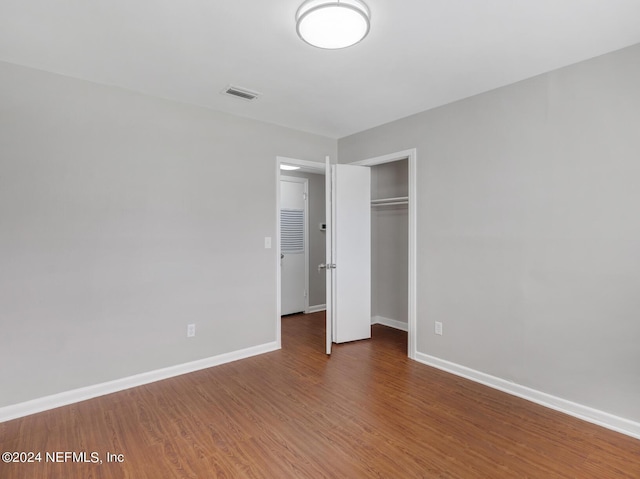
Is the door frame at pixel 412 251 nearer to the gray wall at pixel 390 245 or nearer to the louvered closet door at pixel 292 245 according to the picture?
the gray wall at pixel 390 245

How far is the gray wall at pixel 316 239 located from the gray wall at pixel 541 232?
2.47m

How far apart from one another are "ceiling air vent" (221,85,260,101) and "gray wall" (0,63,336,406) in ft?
1.61

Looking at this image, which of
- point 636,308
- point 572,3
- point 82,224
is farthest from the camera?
point 82,224

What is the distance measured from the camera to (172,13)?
6.31 feet

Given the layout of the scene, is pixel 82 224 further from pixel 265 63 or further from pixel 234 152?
pixel 265 63

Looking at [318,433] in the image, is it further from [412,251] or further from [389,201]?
[389,201]


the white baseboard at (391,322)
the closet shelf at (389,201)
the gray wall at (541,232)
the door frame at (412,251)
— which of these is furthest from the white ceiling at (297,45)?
the white baseboard at (391,322)

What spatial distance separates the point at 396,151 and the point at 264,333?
251cm

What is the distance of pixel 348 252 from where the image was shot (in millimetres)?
4055

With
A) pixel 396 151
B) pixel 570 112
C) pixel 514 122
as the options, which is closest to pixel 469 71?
pixel 514 122

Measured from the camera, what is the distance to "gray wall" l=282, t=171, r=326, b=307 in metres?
5.76

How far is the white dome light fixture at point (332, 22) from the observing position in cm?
180

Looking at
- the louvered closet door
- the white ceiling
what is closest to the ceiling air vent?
the white ceiling

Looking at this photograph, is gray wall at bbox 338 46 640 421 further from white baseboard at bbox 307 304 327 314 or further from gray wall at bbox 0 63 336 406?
white baseboard at bbox 307 304 327 314
